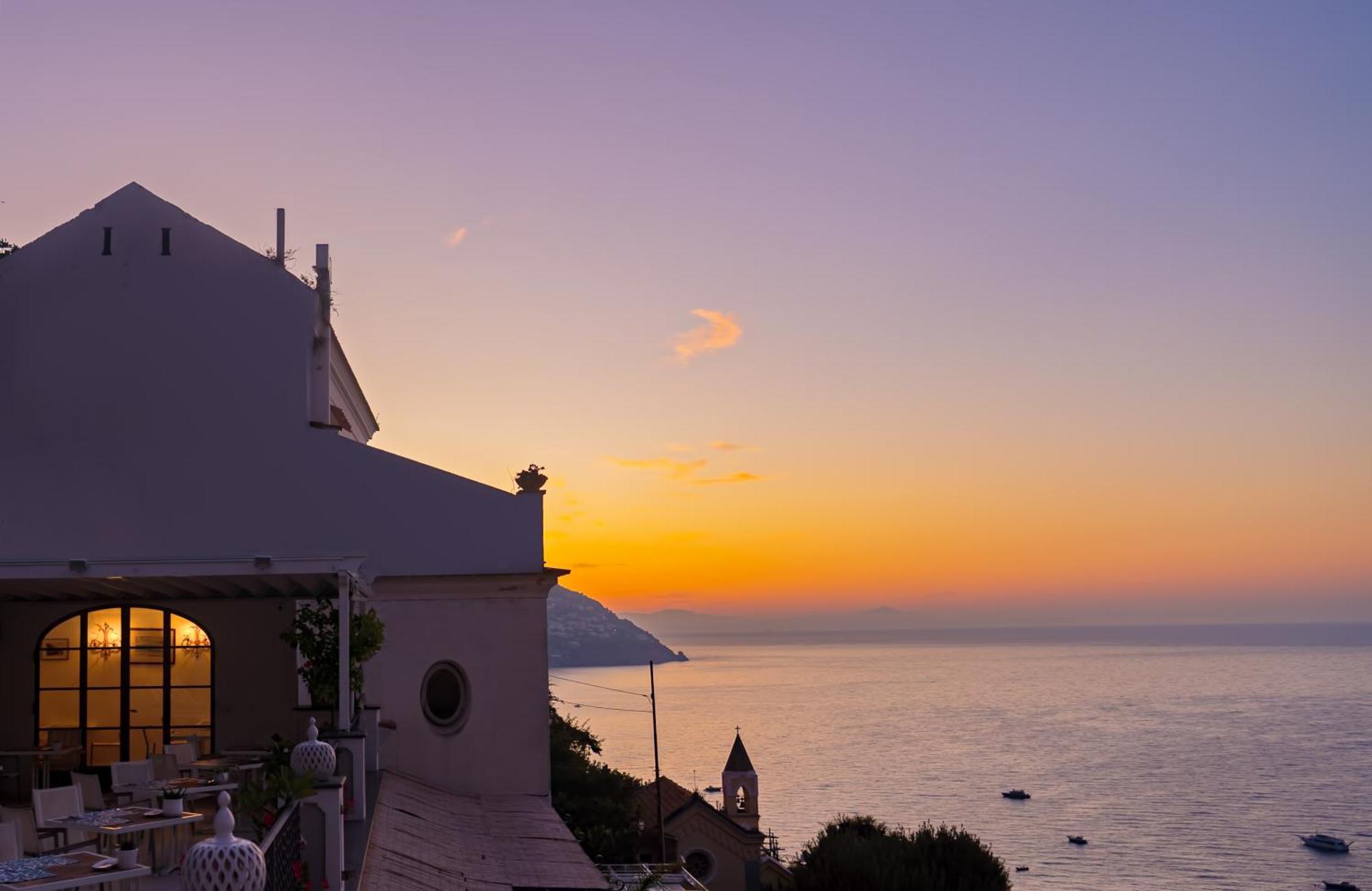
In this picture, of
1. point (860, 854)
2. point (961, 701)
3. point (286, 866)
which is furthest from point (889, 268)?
point (961, 701)

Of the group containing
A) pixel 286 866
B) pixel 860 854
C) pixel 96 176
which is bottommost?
pixel 860 854

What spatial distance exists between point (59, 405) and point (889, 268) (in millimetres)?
20962

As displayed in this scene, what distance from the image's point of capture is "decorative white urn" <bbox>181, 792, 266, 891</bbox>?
5.20 meters

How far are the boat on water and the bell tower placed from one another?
48901mm

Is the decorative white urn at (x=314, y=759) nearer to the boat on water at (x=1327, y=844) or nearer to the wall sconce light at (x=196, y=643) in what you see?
the wall sconce light at (x=196, y=643)

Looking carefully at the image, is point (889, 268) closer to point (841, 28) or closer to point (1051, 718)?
point (841, 28)

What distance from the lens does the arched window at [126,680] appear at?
14.6 metres

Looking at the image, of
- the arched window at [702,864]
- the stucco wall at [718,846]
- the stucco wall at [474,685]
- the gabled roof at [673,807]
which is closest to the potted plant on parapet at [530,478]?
the stucco wall at [474,685]

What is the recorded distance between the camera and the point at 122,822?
8625 mm

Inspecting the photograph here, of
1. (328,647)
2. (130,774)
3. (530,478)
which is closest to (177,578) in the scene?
(328,647)

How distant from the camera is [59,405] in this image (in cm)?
1666

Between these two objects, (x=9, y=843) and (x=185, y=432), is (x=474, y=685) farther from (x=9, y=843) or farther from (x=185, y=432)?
(x=9, y=843)

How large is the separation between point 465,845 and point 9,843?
5893 millimetres

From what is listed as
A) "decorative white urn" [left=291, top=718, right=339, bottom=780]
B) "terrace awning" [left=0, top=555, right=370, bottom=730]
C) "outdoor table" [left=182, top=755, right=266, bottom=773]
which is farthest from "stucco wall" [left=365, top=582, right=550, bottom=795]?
"decorative white urn" [left=291, top=718, right=339, bottom=780]
